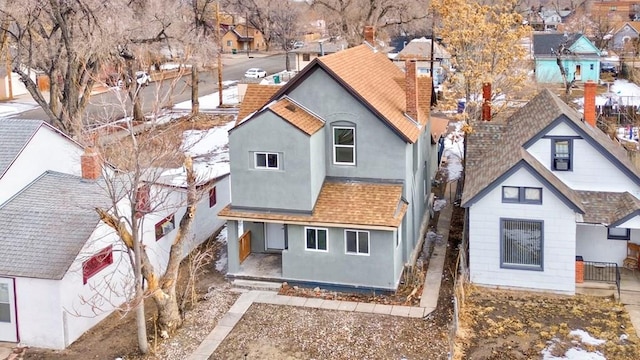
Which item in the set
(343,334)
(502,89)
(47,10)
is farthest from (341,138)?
(47,10)

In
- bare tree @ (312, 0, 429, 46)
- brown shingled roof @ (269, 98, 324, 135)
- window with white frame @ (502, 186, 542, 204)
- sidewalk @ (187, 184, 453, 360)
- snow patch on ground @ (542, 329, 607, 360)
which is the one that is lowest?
snow patch on ground @ (542, 329, 607, 360)

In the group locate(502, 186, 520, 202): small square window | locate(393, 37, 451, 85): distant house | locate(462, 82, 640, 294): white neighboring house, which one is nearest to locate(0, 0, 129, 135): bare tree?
locate(462, 82, 640, 294): white neighboring house

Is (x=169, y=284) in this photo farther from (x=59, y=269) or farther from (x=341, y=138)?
(x=341, y=138)

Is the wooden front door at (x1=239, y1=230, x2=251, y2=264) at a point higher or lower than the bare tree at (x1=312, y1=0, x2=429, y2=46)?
lower

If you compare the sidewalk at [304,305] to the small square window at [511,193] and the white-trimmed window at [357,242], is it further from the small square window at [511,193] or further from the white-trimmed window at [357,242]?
the small square window at [511,193]

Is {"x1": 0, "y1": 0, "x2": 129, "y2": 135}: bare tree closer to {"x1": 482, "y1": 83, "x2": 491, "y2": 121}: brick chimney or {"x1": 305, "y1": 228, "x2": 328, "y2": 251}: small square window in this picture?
{"x1": 305, "y1": 228, "x2": 328, "y2": 251}: small square window

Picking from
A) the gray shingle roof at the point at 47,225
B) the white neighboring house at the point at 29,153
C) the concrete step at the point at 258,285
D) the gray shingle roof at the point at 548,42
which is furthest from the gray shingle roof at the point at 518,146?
the gray shingle roof at the point at 548,42

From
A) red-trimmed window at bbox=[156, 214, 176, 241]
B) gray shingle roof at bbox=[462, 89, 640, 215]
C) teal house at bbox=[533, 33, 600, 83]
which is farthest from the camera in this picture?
teal house at bbox=[533, 33, 600, 83]
